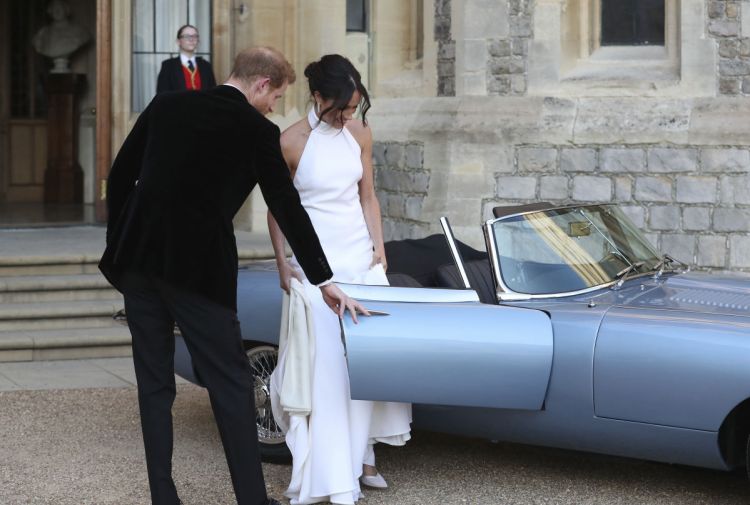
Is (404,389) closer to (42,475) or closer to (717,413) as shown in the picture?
(717,413)

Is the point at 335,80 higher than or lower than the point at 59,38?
lower

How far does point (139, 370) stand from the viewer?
457 centimetres

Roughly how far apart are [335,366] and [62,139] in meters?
11.0

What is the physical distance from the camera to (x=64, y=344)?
8383 mm

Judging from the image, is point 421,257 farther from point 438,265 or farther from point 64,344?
point 64,344

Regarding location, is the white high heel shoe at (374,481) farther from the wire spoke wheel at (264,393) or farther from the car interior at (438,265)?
the car interior at (438,265)

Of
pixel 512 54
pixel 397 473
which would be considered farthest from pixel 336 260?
pixel 512 54

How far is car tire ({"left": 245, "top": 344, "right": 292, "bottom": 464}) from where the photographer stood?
563cm

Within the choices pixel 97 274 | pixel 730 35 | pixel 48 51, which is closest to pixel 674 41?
pixel 730 35

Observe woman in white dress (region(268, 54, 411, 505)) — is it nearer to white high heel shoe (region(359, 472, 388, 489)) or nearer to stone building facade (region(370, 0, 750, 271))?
white high heel shoe (region(359, 472, 388, 489))

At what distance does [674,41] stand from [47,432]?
19.1 ft

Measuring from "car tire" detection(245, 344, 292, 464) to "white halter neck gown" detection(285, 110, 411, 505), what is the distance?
526 mm

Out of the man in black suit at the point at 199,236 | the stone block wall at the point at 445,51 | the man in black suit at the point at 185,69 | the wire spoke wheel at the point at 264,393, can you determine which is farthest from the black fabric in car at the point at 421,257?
the man in black suit at the point at 185,69

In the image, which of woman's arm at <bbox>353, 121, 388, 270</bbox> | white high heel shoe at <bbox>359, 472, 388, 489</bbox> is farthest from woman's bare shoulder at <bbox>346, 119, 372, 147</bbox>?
white high heel shoe at <bbox>359, 472, 388, 489</bbox>
